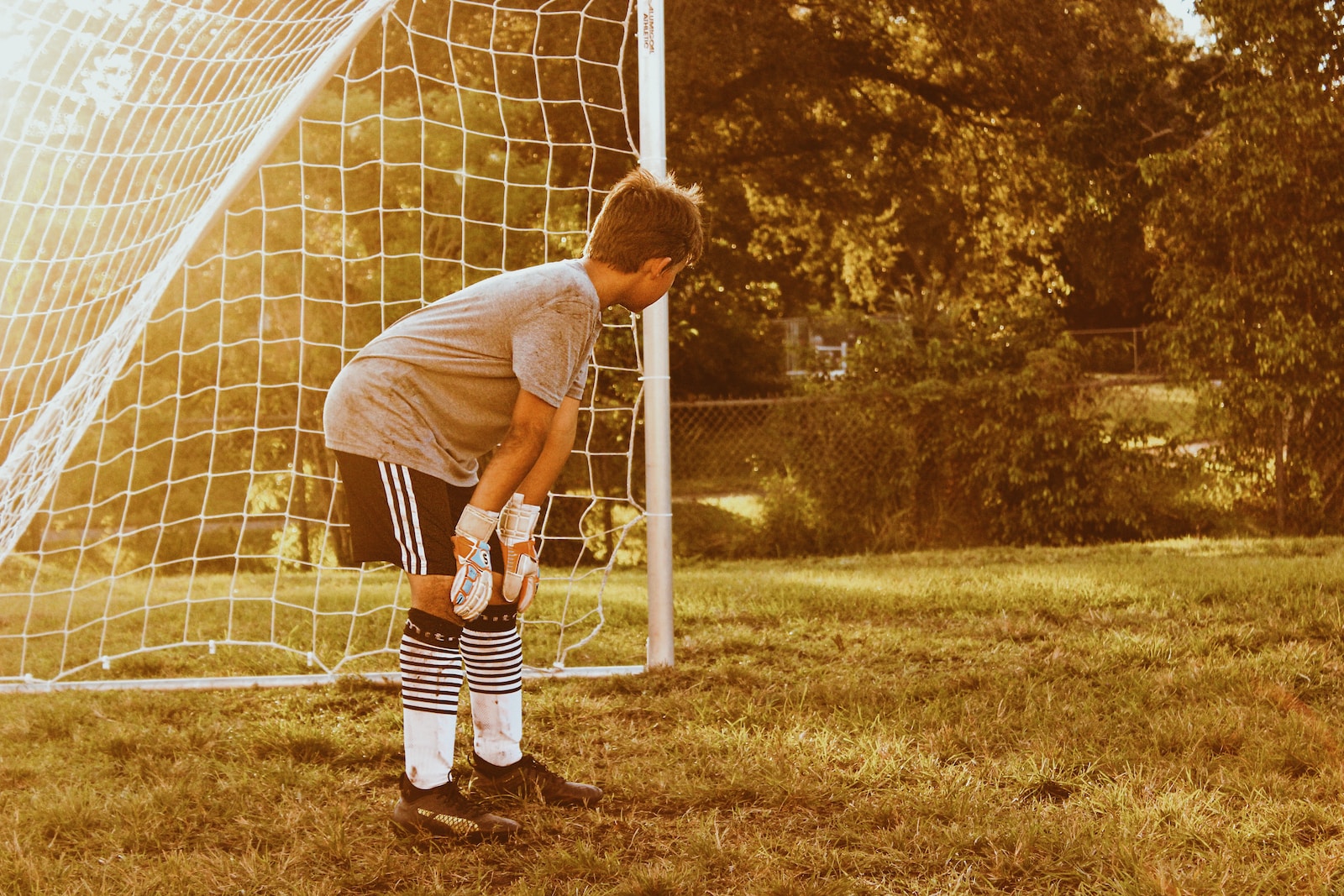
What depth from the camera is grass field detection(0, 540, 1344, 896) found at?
8.66ft

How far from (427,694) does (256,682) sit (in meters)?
2.03

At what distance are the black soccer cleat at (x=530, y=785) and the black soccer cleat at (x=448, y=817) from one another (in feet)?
0.73

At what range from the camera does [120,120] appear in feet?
20.8

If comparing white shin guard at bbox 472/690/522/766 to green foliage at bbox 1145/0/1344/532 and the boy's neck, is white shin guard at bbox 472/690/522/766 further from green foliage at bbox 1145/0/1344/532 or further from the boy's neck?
green foliage at bbox 1145/0/1344/532

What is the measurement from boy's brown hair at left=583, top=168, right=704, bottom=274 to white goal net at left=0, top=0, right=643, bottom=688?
5.34 ft

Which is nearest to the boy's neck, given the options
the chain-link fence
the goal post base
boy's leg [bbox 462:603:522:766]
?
boy's leg [bbox 462:603:522:766]

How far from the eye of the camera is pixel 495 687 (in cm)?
324

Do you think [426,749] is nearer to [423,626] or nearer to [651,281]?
[423,626]

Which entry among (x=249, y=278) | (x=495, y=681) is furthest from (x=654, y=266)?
(x=249, y=278)

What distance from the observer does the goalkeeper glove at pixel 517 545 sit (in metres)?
2.97

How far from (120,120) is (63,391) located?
7.25ft

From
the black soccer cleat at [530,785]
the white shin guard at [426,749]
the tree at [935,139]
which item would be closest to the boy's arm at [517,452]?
the white shin guard at [426,749]

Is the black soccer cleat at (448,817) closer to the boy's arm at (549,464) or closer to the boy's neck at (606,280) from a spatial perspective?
the boy's arm at (549,464)

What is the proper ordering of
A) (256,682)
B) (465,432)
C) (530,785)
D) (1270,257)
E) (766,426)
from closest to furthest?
(465,432), (530,785), (256,682), (1270,257), (766,426)
